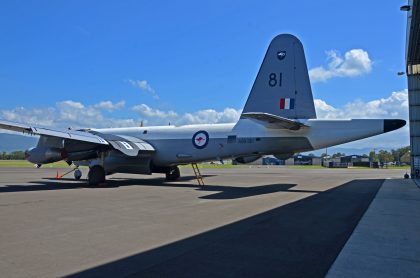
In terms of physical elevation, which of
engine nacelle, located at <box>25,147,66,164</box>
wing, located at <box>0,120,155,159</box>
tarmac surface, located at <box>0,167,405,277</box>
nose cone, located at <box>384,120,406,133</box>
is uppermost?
nose cone, located at <box>384,120,406,133</box>

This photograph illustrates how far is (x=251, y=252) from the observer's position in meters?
5.95

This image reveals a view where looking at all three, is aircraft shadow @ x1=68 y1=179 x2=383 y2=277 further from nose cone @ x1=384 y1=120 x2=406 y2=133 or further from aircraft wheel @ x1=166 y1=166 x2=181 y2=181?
aircraft wheel @ x1=166 y1=166 x2=181 y2=181

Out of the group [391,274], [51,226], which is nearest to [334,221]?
[391,274]

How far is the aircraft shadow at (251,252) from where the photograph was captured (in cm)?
492

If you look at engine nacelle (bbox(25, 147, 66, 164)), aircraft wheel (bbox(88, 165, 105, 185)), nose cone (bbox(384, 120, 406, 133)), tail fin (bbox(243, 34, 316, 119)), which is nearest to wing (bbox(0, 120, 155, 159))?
engine nacelle (bbox(25, 147, 66, 164))

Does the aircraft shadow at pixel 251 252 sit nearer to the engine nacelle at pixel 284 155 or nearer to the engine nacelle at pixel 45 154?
the engine nacelle at pixel 284 155

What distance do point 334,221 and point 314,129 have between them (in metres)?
9.20

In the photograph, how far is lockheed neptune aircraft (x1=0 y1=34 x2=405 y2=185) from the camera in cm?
1722

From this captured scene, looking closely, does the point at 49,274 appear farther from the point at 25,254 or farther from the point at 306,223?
the point at 306,223

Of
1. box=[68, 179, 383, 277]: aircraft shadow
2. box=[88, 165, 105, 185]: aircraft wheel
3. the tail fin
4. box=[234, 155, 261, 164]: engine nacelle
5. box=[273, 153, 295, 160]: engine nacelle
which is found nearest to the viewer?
box=[68, 179, 383, 277]: aircraft shadow

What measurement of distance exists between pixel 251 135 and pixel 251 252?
13.5 metres

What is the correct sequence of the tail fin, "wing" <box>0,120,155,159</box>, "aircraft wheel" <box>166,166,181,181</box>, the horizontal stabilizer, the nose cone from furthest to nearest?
"aircraft wheel" <box>166,166,181,181</box> → the tail fin → "wing" <box>0,120,155,159</box> → the nose cone → the horizontal stabilizer

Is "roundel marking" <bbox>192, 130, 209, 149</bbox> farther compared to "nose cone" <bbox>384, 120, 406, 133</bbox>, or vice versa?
"roundel marking" <bbox>192, 130, 209, 149</bbox>

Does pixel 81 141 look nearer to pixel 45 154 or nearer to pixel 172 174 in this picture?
pixel 45 154
